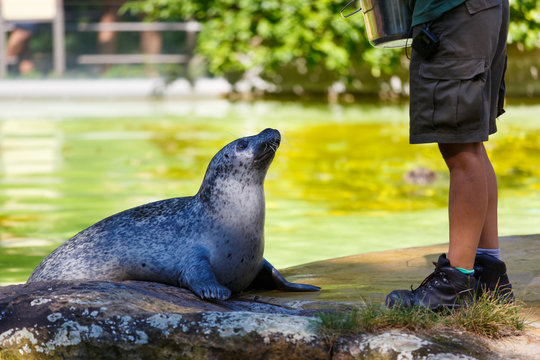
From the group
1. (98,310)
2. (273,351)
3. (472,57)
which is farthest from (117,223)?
(472,57)

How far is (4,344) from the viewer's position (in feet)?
9.25

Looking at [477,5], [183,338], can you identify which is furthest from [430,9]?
[183,338]

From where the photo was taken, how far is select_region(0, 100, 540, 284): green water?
594cm

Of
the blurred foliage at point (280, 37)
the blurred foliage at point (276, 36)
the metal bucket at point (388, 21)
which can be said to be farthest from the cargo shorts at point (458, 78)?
the blurred foliage at point (276, 36)

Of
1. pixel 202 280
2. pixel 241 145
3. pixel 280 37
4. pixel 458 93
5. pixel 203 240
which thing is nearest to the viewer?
pixel 458 93

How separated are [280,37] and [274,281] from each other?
14.3 meters

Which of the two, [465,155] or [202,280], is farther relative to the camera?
[202,280]

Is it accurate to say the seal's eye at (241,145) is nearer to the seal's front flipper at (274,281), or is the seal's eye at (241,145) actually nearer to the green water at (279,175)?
the green water at (279,175)

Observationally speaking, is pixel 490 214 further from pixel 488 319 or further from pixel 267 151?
pixel 267 151

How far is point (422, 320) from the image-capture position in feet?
9.43

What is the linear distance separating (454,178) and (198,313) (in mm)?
1128

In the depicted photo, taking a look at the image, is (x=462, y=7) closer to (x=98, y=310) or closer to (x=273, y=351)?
(x=273, y=351)

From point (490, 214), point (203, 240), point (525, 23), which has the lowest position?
point (203, 240)

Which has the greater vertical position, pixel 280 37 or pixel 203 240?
pixel 280 37
